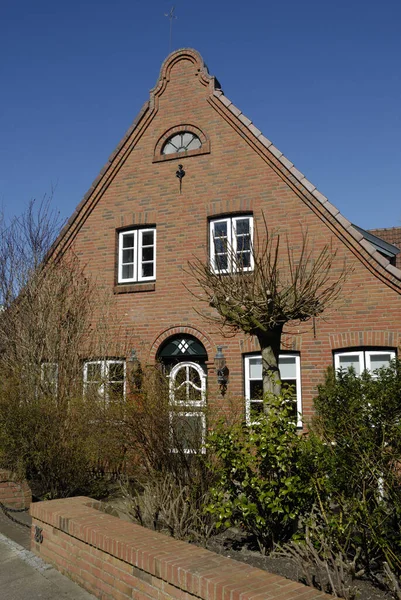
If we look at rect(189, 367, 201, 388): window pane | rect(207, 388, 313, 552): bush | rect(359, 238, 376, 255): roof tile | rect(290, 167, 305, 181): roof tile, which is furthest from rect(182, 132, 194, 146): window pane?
rect(207, 388, 313, 552): bush

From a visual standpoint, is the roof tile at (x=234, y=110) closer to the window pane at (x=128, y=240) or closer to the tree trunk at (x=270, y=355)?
the window pane at (x=128, y=240)

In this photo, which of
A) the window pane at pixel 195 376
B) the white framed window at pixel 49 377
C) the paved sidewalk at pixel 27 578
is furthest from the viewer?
the window pane at pixel 195 376

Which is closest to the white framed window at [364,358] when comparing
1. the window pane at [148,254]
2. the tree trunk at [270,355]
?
the tree trunk at [270,355]

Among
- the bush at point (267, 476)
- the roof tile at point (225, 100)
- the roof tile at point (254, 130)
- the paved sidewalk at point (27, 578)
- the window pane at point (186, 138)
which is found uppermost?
the roof tile at point (225, 100)

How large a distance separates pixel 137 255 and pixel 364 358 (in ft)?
19.2

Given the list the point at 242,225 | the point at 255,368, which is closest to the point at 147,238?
the point at 242,225

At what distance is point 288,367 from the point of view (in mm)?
11406

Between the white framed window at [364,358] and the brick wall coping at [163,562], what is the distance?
6.35 metres

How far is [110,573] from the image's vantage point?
510cm

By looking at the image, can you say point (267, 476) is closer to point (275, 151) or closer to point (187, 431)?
point (187, 431)

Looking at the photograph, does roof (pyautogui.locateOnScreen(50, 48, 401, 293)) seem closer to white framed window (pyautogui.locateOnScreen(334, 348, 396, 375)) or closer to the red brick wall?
white framed window (pyautogui.locateOnScreen(334, 348, 396, 375))

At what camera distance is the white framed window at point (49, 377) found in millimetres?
10570

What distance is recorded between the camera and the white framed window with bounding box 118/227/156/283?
43.4ft

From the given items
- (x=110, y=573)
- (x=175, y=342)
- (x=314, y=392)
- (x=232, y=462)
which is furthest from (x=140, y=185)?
(x=110, y=573)
